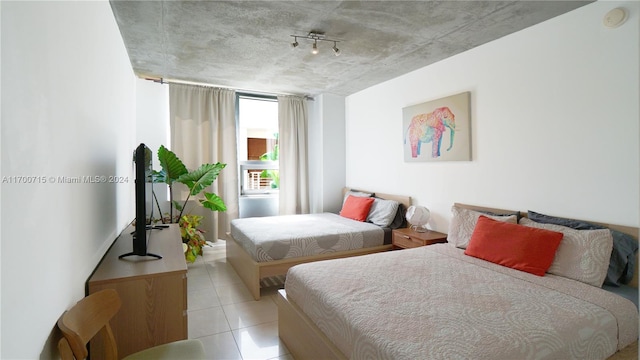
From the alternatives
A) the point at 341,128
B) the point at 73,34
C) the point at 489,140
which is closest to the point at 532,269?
the point at 489,140

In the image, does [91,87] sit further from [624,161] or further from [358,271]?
[624,161]

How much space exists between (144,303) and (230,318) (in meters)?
1.16

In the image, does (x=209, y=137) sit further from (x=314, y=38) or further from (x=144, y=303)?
(x=144, y=303)

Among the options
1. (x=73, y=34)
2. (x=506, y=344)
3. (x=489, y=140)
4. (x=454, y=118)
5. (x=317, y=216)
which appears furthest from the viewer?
(x=317, y=216)

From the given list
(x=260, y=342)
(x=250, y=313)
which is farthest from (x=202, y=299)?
(x=260, y=342)

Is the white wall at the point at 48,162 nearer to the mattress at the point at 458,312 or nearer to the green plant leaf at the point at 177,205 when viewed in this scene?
the mattress at the point at 458,312

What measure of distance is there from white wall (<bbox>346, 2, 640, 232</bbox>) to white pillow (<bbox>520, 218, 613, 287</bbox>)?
0.28 metres

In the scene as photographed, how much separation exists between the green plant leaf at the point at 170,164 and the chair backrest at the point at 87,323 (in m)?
2.47

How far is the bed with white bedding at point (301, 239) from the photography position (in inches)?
124

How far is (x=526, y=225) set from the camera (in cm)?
246

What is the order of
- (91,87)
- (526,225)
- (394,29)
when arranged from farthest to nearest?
(394,29)
(526,225)
(91,87)

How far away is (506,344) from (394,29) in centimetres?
244

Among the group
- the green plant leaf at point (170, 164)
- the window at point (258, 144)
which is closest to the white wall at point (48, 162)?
the green plant leaf at point (170, 164)

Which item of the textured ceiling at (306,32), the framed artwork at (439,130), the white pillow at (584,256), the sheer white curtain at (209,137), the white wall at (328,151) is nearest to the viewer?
the white pillow at (584,256)
